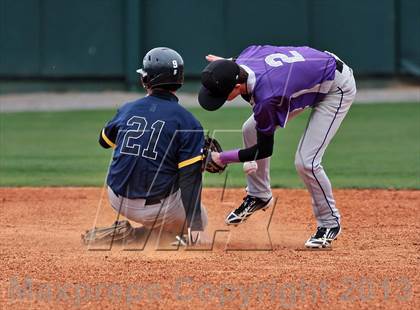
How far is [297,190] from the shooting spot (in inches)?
394

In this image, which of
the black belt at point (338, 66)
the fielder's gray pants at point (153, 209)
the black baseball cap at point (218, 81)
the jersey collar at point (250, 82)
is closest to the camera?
the black baseball cap at point (218, 81)

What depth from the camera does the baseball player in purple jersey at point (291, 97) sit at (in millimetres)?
6098

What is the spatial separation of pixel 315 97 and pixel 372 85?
45.9 ft

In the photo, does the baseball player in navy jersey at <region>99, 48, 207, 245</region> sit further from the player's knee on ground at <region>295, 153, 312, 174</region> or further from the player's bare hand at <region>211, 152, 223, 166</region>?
the player's knee on ground at <region>295, 153, 312, 174</region>

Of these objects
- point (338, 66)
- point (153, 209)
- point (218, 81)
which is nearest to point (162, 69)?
point (218, 81)

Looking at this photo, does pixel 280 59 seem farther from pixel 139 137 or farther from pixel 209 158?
pixel 139 137

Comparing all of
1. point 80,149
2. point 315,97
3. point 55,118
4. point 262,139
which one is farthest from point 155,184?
point 55,118

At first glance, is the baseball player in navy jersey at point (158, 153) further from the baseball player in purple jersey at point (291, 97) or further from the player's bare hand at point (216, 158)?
the baseball player in purple jersey at point (291, 97)

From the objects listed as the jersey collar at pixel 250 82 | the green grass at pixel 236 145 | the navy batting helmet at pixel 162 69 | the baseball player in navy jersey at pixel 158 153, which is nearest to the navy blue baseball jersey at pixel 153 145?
the baseball player in navy jersey at pixel 158 153

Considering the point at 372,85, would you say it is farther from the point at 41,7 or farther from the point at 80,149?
the point at 80,149

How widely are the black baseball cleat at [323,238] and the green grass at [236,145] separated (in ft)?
11.2

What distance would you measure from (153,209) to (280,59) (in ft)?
4.89

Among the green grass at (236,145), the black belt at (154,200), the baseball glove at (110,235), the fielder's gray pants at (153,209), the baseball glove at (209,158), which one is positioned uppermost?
the baseball glove at (209,158)

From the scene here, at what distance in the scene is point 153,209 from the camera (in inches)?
253
